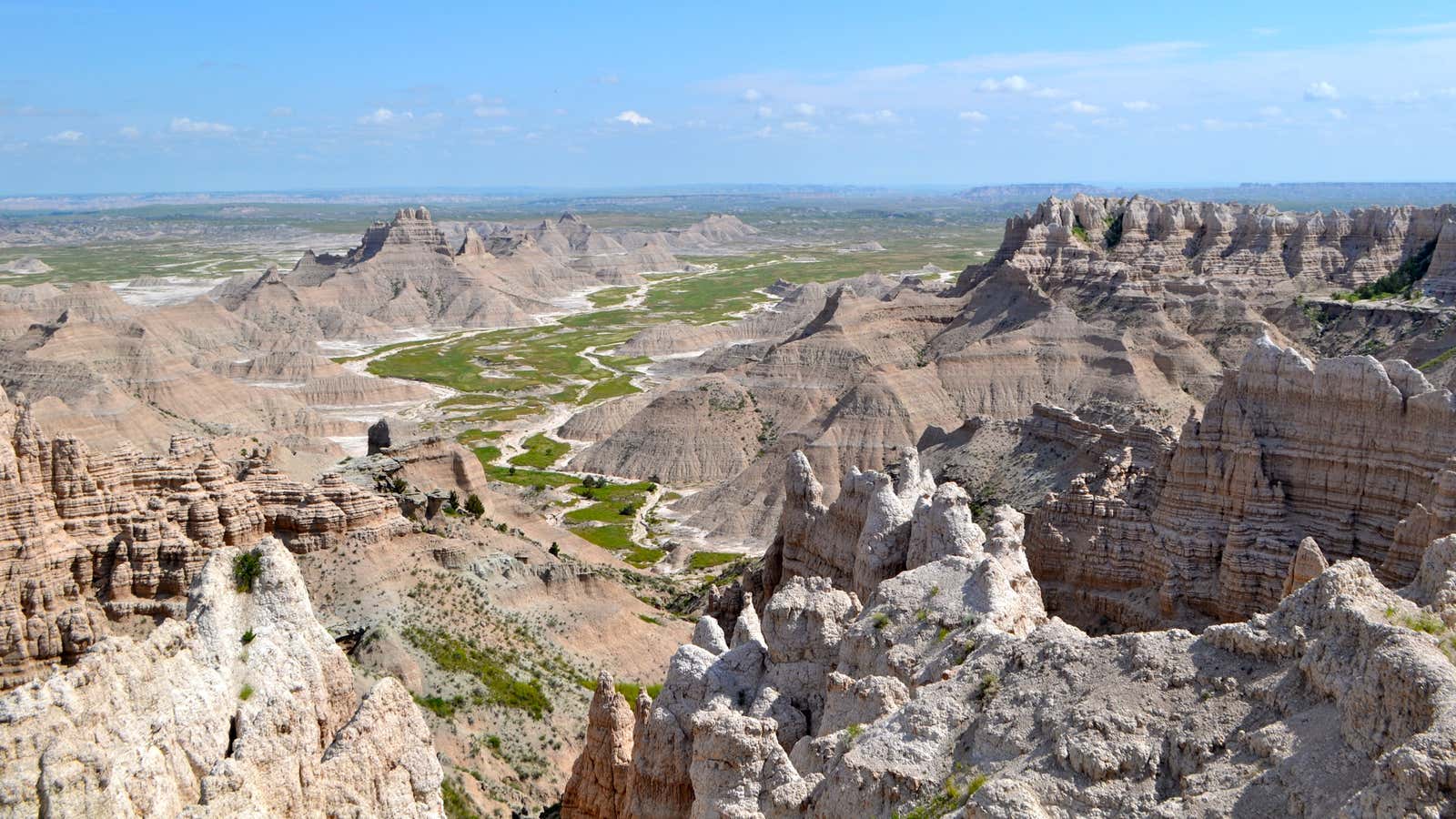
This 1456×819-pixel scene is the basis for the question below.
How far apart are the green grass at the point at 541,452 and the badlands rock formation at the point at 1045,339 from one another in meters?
3.39

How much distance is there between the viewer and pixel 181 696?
739 inches

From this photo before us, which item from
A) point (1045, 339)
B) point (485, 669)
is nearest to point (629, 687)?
point (485, 669)

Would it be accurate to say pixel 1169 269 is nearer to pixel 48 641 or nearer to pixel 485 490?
pixel 485 490

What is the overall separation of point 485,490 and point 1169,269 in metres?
82.7

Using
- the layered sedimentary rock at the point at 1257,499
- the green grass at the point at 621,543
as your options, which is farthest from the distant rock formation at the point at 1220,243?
the layered sedimentary rock at the point at 1257,499

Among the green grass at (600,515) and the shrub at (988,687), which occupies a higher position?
the shrub at (988,687)

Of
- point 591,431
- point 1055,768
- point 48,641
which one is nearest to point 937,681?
point 1055,768

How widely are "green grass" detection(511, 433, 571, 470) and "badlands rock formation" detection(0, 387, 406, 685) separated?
60.0 metres

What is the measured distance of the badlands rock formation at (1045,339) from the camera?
80.1 meters

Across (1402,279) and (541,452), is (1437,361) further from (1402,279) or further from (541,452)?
(541,452)

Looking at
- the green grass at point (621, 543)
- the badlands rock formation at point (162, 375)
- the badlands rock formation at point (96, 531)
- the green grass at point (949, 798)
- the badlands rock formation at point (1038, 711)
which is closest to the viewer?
the badlands rock formation at point (1038, 711)

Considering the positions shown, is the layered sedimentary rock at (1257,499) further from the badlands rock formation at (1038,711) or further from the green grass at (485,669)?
the green grass at (485,669)

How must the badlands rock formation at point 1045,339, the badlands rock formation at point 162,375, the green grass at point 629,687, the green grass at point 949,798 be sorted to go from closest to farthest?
the green grass at point 949,798 → the green grass at point 629,687 → the badlands rock formation at point 162,375 → the badlands rock formation at point 1045,339

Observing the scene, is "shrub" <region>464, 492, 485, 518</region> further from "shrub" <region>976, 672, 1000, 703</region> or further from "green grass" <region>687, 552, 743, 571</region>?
"shrub" <region>976, 672, 1000, 703</region>
